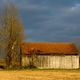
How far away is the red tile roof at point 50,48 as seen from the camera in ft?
192

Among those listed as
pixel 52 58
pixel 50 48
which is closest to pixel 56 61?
pixel 52 58

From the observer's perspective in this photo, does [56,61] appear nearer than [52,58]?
Yes

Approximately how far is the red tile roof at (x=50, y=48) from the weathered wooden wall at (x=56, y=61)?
1.00 meters

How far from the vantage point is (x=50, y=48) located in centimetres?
5981

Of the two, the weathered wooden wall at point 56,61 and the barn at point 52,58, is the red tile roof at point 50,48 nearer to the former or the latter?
the barn at point 52,58

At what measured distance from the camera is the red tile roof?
5850cm

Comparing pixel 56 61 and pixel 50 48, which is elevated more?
pixel 50 48

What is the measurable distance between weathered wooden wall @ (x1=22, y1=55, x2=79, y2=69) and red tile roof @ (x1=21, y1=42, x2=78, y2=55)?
100 centimetres

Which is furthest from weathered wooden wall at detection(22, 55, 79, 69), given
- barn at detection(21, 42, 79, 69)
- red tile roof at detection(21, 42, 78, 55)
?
red tile roof at detection(21, 42, 78, 55)

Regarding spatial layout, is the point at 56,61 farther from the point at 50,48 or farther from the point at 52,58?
the point at 50,48

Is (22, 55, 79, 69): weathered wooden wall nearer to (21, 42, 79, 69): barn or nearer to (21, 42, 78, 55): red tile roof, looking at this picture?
(21, 42, 79, 69): barn

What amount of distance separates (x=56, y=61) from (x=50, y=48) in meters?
3.50

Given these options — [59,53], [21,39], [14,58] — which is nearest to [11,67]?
[14,58]

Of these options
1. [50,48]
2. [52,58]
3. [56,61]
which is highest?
[50,48]
